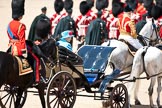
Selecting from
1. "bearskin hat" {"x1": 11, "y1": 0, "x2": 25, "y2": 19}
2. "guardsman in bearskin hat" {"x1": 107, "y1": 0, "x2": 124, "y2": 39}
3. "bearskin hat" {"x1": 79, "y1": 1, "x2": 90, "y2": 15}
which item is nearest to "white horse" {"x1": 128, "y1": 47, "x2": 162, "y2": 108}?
"bearskin hat" {"x1": 11, "y1": 0, "x2": 25, "y2": 19}

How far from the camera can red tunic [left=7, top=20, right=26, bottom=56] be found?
8.64 m

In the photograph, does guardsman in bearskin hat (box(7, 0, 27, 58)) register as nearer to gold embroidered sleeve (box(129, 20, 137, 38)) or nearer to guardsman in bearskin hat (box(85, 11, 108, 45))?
gold embroidered sleeve (box(129, 20, 137, 38))

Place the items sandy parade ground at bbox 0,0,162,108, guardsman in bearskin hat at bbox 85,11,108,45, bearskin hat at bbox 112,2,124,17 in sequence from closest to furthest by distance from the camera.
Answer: sandy parade ground at bbox 0,0,162,108 → guardsman in bearskin hat at bbox 85,11,108,45 → bearskin hat at bbox 112,2,124,17

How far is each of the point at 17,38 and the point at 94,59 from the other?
165 centimetres

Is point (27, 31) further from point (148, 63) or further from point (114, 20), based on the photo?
point (148, 63)

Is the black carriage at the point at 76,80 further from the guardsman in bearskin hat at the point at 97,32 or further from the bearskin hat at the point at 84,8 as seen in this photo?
the bearskin hat at the point at 84,8

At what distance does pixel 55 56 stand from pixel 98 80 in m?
0.92

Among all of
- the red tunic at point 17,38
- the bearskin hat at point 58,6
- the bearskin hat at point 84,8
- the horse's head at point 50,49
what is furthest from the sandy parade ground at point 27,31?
the bearskin hat at point 84,8

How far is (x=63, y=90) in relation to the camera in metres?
8.91

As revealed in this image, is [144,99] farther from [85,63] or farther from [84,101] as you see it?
[85,63]

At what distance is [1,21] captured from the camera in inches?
953

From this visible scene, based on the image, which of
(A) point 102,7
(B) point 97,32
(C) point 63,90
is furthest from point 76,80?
(A) point 102,7

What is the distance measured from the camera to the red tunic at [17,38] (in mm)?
8641

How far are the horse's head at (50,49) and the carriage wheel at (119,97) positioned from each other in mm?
1060
